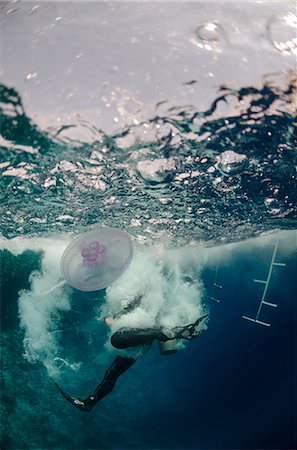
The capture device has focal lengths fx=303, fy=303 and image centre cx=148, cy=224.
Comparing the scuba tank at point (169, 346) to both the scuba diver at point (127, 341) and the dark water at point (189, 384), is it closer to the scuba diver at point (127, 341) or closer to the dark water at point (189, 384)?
the scuba diver at point (127, 341)

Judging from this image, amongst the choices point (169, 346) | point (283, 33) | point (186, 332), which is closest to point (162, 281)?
point (169, 346)

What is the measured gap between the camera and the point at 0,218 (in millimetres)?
11258

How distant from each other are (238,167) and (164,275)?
12.6 meters

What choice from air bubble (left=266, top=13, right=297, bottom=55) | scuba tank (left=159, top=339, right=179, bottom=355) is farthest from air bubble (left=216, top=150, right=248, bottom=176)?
scuba tank (left=159, top=339, right=179, bottom=355)

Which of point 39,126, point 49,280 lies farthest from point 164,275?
point 39,126

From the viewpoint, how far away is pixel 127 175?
8344mm

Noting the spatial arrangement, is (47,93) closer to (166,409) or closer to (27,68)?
(27,68)

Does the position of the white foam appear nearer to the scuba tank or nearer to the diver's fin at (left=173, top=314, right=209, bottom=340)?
the scuba tank

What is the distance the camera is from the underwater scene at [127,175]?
17.7ft

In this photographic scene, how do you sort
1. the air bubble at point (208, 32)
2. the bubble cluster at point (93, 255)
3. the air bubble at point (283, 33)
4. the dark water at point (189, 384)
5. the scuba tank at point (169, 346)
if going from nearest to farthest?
the air bubble at point (208, 32)
the air bubble at point (283, 33)
the bubble cluster at point (93, 255)
the scuba tank at point (169, 346)
the dark water at point (189, 384)

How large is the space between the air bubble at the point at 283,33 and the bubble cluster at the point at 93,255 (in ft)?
18.5

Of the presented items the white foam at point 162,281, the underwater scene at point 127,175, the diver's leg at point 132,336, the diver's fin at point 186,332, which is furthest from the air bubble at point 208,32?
the white foam at point 162,281

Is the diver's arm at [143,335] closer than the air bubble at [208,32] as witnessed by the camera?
No

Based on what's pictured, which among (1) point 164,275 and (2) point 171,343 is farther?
(1) point 164,275
